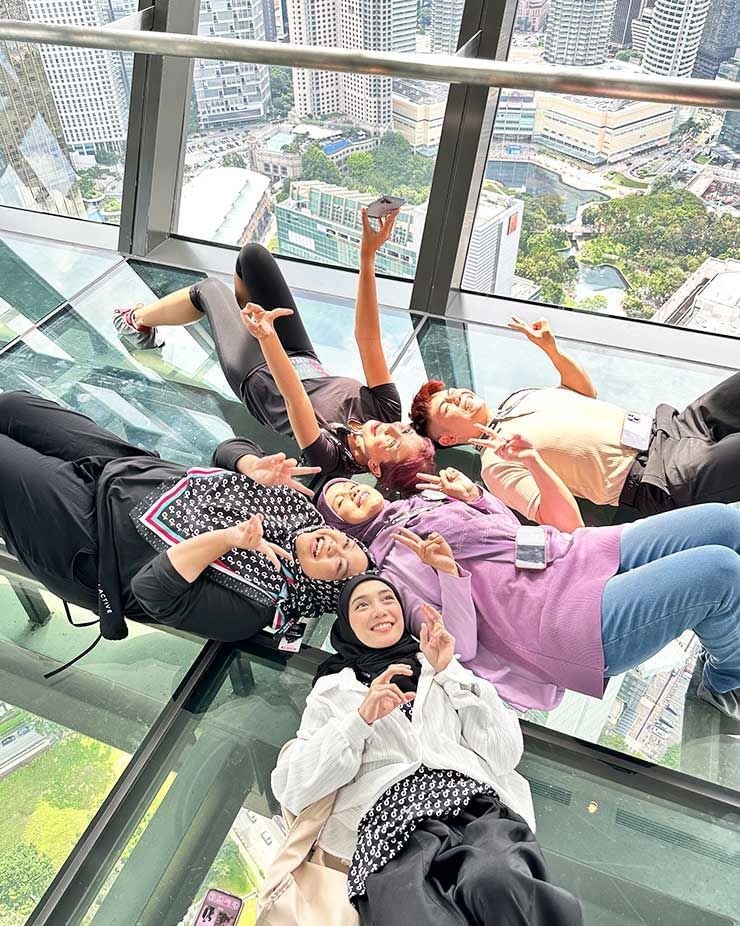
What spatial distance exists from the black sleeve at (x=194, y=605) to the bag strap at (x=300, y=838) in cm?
42

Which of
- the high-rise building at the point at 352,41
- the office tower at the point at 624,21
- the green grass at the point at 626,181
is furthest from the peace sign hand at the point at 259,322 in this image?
the office tower at the point at 624,21

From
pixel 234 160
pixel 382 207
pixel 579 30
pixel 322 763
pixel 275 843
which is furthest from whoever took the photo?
pixel 234 160

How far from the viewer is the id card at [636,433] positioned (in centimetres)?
208

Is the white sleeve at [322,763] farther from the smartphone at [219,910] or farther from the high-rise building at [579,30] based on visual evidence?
the high-rise building at [579,30]

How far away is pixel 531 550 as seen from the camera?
1.72m

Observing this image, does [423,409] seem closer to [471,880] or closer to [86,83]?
[471,880]

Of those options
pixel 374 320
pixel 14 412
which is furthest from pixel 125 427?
pixel 374 320

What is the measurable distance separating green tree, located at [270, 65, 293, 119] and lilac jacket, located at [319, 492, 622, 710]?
5.80 feet

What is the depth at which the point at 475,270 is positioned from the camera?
294cm

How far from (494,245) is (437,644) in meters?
1.74

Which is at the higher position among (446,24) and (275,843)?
(446,24)

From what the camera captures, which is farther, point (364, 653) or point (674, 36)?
point (674, 36)

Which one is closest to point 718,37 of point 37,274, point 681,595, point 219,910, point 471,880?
point 681,595

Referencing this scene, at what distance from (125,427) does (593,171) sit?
5.52ft
